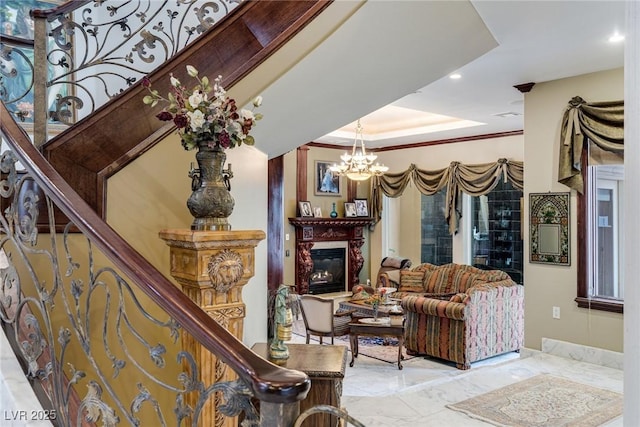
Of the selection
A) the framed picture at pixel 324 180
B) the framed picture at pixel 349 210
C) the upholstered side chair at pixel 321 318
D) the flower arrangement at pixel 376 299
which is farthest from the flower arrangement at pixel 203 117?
the framed picture at pixel 349 210

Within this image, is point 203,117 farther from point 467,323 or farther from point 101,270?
A: point 467,323

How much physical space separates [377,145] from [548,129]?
511 cm

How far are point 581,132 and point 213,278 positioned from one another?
4.24 meters

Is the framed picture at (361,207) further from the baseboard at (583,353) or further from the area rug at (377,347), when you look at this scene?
the baseboard at (583,353)

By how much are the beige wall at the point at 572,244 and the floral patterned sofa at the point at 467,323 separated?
1.91 feet

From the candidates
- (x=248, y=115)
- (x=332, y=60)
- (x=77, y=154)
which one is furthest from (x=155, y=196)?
(x=332, y=60)

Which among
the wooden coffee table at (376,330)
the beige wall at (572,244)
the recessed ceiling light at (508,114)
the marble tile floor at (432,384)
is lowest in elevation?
the marble tile floor at (432,384)

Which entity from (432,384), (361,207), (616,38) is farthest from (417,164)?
(616,38)

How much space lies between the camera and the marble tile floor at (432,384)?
3.77m

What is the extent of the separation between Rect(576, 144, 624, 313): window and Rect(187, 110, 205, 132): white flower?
4.24 meters

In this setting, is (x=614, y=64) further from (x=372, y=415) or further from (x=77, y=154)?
(x=77, y=154)

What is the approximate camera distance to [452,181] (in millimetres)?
8852

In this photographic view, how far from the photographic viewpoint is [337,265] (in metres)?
9.93

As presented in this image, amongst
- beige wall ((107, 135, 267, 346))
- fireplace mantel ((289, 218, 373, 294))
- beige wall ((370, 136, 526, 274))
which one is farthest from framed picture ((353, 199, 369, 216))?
beige wall ((107, 135, 267, 346))
